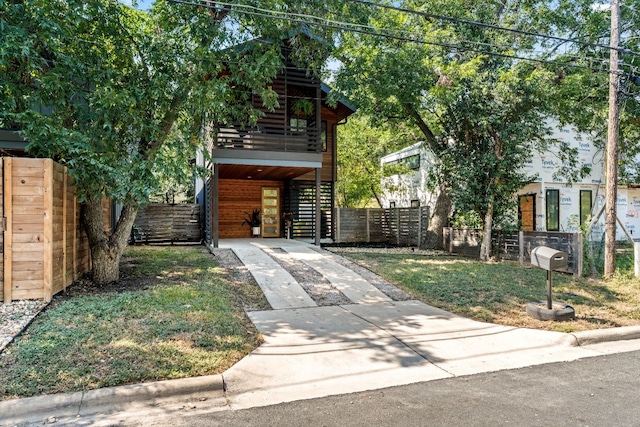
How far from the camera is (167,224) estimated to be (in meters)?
14.2

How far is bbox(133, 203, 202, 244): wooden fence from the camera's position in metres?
13.8

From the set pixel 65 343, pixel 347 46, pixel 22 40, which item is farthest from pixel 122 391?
pixel 347 46

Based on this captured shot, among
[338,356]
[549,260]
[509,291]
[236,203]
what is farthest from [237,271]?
[236,203]

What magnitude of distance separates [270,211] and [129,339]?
39.9 ft

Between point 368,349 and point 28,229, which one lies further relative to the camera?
point 28,229

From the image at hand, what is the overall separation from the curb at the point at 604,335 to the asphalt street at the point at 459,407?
3.62 feet

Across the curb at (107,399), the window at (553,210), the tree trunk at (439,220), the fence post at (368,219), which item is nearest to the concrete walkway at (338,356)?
the curb at (107,399)

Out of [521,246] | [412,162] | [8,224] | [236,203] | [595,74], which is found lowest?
[521,246]

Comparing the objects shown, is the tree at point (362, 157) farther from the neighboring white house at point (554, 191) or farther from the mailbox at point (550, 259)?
the mailbox at point (550, 259)

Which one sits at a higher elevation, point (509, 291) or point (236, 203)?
point (236, 203)

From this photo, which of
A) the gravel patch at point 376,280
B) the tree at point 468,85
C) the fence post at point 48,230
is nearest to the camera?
the fence post at point 48,230

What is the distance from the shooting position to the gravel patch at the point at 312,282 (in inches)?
283

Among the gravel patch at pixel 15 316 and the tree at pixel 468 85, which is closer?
the gravel patch at pixel 15 316

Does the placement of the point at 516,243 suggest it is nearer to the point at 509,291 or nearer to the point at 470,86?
the point at 509,291
